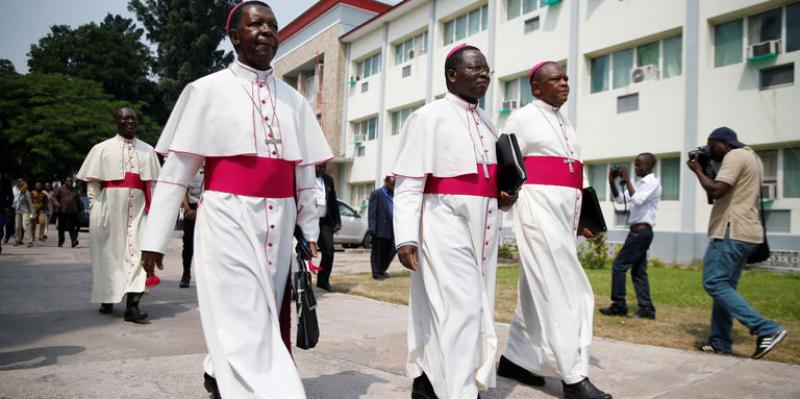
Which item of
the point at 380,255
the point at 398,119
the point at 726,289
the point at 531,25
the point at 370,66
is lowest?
the point at 380,255

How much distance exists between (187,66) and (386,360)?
3955cm

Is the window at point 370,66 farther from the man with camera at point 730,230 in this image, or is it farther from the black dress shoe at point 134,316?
the man with camera at point 730,230

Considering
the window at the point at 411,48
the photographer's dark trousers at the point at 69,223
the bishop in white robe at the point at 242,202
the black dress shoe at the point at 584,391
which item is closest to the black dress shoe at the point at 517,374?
the black dress shoe at the point at 584,391

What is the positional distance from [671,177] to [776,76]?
10.8 ft

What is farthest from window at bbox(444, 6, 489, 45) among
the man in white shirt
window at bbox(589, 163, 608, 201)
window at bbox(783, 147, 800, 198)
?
the man in white shirt

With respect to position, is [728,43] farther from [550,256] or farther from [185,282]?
[185,282]

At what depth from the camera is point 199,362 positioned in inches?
169

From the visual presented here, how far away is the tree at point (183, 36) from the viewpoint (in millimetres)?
40469

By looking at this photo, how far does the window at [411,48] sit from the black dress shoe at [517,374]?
71.4ft

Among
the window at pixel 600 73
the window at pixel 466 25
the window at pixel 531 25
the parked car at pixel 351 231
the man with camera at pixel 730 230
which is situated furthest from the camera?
the window at pixel 466 25

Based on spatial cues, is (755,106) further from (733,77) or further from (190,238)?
(190,238)

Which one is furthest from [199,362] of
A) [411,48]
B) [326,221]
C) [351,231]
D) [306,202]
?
[411,48]

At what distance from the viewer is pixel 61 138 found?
104 ft

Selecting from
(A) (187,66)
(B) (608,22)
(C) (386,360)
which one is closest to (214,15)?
(A) (187,66)
